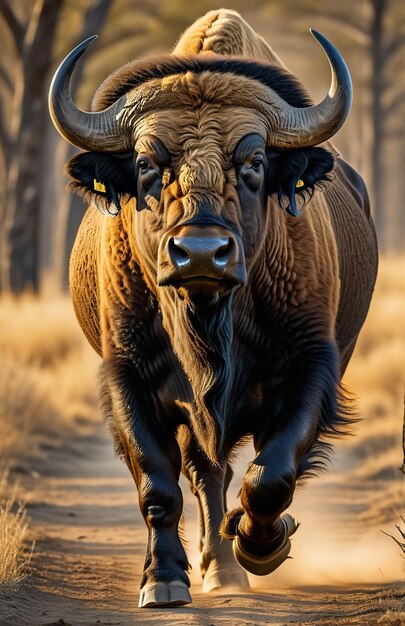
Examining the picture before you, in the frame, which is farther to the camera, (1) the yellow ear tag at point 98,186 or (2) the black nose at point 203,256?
(1) the yellow ear tag at point 98,186

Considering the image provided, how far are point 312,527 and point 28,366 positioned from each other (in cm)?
686

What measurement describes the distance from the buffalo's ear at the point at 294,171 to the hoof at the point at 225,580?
1902 millimetres

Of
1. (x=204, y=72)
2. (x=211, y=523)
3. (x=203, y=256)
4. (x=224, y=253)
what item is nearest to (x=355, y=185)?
(x=211, y=523)

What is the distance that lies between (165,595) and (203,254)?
1.69 metres

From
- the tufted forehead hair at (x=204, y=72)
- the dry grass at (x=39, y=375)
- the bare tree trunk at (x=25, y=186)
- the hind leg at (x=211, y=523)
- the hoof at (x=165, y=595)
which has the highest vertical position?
the bare tree trunk at (x=25, y=186)

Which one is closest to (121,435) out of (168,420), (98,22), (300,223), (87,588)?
(168,420)

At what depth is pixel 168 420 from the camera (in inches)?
239

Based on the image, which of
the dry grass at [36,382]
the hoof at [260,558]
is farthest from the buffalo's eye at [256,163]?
the dry grass at [36,382]

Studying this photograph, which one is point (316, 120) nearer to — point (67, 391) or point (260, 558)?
point (260, 558)

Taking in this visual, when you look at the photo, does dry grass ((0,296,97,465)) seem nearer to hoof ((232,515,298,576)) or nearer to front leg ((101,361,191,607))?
front leg ((101,361,191,607))

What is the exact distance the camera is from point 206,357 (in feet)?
18.7

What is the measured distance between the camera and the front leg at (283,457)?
5.58 meters

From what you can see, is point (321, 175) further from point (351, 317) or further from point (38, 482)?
point (38, 482)

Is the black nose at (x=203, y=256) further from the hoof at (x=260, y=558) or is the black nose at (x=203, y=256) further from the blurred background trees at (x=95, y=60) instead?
the blurred background trees at (x=95, y=60)
